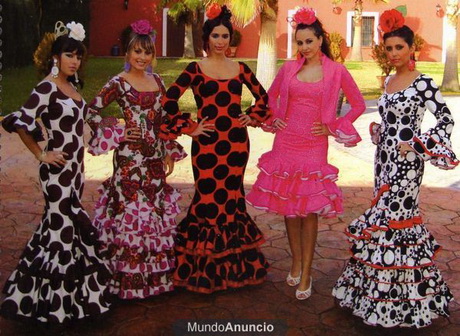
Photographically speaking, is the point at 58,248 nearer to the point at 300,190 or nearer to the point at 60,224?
the point at 60,224

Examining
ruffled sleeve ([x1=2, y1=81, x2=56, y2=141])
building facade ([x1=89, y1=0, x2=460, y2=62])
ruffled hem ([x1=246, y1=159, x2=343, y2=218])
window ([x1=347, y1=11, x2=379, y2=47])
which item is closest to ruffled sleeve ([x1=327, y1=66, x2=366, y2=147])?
ruffled hem ([x1=246, y1=159, x2=343, y2=218])

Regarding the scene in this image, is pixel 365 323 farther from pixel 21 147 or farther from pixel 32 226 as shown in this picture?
pixel 21 147

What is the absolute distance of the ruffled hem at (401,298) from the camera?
387 cm

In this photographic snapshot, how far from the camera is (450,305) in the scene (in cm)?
443

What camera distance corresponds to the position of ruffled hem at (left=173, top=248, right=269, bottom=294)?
4.46m

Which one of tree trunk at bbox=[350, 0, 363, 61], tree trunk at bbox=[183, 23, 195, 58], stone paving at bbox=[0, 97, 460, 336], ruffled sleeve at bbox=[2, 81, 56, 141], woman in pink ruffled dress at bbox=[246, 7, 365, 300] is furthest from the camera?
tree trunk at bbox=[350, 0, 363, 61]

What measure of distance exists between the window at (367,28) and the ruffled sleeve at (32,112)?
30.6 metres

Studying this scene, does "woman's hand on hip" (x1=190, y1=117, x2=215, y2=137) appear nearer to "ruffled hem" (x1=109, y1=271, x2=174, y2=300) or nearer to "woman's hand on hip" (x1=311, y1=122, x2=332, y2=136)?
"woman's hand on hip" (x1=311, y1=122, x2=332, y2=136)

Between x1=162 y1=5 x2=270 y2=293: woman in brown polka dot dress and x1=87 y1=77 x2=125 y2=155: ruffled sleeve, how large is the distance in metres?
0.34

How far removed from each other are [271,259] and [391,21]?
2336 mm

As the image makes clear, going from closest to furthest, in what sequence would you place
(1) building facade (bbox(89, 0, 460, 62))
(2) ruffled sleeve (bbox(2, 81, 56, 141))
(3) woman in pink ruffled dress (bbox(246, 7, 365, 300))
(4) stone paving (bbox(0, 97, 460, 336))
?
(2) ruffled sleeve (bbox(2, 81, 56, 141)) < (4) stone paving (bbox(0, 97, 460, 336)) < (3) woman in pink ruffled dress (bbox(246, 7, 365, 300)) < (1) building facade (bbox(89, 0, 460, 62))

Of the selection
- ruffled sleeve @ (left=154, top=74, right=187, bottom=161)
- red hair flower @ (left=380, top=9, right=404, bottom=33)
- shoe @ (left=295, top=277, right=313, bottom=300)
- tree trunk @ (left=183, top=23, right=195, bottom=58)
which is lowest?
shoe @ (left=295, top=277, right=313, bottom=300)

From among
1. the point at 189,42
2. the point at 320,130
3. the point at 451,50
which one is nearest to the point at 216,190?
the point at 320,130

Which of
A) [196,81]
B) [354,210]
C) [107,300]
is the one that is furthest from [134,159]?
[354,210]
